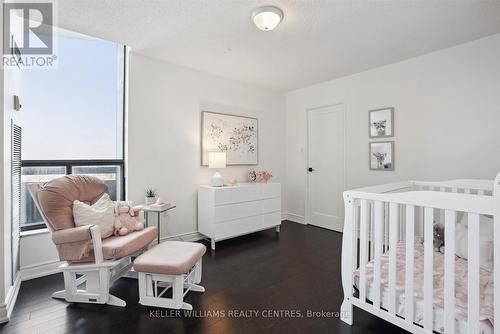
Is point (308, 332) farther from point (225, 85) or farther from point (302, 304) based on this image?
point (225, 85)

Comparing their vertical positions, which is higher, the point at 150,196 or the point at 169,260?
the point at 150,196

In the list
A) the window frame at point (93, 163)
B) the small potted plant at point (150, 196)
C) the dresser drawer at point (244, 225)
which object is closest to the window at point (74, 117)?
the window frame at point (93, 163)

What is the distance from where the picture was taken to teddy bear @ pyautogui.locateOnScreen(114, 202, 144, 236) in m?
2.20

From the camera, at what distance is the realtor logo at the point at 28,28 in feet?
6.13

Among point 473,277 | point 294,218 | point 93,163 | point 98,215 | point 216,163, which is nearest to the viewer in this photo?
point 473,277

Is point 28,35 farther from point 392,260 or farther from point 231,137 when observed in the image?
point 392,260

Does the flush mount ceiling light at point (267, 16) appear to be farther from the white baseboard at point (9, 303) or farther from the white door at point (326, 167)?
the white baseboard at point (9, 303)

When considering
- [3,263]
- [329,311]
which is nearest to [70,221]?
[3,263]

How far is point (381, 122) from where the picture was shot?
326cm

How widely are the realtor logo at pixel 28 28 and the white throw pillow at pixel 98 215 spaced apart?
4.22 feet

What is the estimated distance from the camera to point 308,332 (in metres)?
1.59

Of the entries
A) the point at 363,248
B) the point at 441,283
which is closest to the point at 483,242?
the point at 441,283

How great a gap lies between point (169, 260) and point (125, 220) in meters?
0.76

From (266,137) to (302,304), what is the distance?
9.35ft
